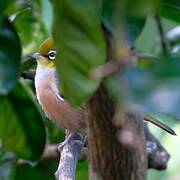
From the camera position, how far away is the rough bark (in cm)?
105

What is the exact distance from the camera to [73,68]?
2.89 ft

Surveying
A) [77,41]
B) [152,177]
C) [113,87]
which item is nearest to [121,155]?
[77,41]

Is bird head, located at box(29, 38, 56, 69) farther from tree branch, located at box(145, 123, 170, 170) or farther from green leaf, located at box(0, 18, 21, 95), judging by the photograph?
green leaf, located at box(0, 18, 21, 95)

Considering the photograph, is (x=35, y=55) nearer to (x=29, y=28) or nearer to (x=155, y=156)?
(x=29, y=28)

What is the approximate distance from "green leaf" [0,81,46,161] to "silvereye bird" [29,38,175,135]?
0.23 metres

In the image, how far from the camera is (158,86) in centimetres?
65

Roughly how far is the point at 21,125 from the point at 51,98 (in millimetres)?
375

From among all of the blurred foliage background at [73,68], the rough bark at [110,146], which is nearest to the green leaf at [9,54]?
the blurred foliage background at [73,68]

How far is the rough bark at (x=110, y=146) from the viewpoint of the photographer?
3.44 ft

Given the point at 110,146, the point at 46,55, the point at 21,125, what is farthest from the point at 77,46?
the point at 46,55

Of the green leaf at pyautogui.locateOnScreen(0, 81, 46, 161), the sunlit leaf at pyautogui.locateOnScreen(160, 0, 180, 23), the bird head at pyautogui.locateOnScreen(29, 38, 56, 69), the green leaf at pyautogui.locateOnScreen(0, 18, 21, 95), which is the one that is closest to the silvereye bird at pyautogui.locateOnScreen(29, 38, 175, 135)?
the bird head at pyautogui.locateOnScreen(29, 38, 56, 69)

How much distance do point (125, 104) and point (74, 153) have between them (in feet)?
4.80

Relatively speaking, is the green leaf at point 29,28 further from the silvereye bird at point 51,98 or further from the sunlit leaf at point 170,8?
the sunlit leaf at point 170,8

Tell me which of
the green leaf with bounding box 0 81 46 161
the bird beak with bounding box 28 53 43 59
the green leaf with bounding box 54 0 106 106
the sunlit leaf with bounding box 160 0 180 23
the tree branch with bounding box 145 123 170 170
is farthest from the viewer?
the bird beak with bounding box 28 53 43 59
